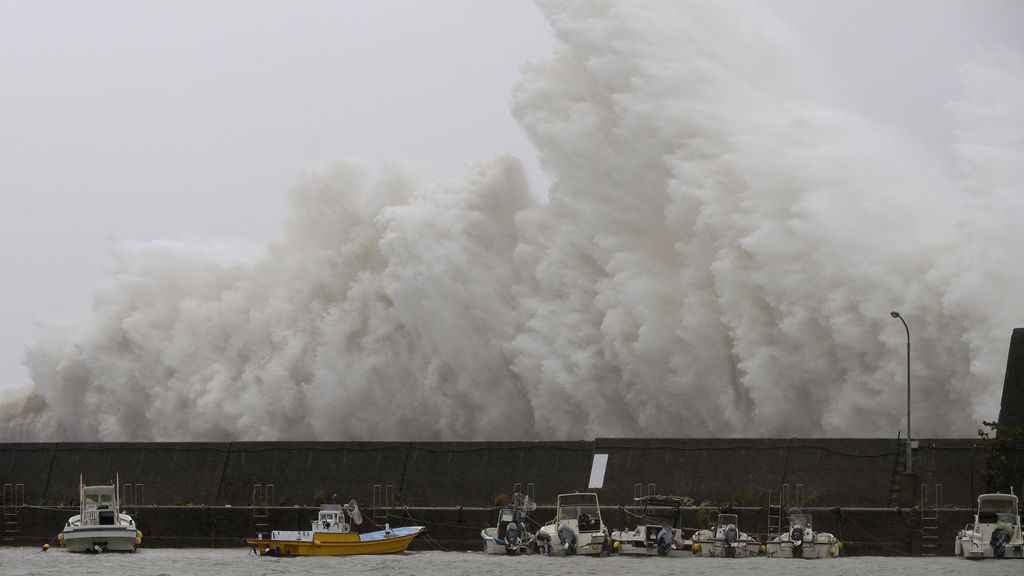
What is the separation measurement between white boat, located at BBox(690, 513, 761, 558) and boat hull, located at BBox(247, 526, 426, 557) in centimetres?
707

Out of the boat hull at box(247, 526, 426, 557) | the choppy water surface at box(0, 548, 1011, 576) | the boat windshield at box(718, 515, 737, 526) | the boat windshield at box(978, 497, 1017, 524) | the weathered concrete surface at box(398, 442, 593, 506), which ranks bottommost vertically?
the choppy water surface at box(0, 548, 1011, 576)

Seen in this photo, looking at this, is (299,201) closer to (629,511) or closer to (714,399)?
(714,399)

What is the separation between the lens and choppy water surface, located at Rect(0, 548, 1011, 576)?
129 ft

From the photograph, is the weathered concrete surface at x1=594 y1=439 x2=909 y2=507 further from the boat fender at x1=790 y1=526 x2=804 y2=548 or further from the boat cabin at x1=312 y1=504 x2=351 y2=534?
the boat cabin at x1=312 y1=504 x2=351 y2=534

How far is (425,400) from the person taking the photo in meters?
64.1

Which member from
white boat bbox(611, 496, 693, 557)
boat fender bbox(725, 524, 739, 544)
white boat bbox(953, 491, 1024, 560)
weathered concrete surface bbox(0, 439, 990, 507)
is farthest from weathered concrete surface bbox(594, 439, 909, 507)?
white boat bbox(953, 491, 1024, 560)

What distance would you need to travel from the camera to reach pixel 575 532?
45094mm

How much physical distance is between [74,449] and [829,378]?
2165 centimetres

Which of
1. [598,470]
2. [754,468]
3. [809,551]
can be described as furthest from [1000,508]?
[598,470]

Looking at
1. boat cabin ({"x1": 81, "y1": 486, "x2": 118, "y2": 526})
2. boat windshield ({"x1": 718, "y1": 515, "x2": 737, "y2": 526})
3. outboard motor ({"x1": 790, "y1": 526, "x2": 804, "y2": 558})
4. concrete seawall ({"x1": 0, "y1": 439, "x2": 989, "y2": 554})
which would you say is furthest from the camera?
boat cabin ({"x1": 81, "y1": 486, "x2": 118, "y2": 526})

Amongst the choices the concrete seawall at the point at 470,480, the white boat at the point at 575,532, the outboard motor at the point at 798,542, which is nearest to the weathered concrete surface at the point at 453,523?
the concrete seawall at the point at 470,480

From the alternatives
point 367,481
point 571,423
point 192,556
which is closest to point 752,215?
point 571,423

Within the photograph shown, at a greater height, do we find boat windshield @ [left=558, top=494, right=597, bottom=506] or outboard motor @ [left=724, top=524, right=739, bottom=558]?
boat windshield @ [left=558, top=494, right=597, bottom=506]

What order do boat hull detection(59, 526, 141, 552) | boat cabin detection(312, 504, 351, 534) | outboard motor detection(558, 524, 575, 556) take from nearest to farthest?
1. outboard motor detection(558, 524, 575, 556)
2. boat cabin detection(312, 504, 351, 534)
3. boat hull detection(59, 526, 141, 552)
